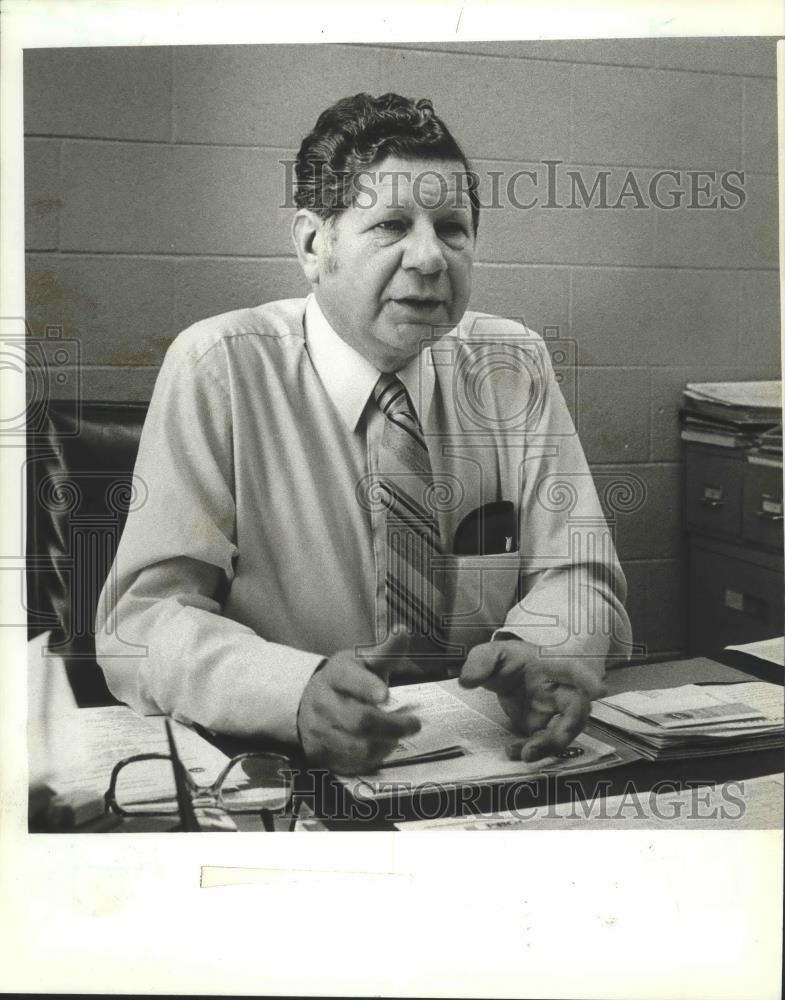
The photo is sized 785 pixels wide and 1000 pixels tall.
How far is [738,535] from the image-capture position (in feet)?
5.82

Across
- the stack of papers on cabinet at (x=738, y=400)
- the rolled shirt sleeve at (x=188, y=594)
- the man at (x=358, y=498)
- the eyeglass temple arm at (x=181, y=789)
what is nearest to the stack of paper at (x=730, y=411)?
the stack of papers on cabinet at (x=738, y=400)

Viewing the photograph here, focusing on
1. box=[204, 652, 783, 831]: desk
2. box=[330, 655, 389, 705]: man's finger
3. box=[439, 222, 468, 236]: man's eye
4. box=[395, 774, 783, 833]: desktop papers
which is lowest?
box=[395, 774, 783, 833]: desktop papers

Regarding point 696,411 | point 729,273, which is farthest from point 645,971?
point 729,273

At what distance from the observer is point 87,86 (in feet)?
5.58

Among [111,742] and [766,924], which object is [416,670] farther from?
[766,924]

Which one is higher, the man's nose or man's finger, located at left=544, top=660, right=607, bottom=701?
the man's nose

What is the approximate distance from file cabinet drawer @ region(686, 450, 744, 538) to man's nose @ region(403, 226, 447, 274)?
531mm

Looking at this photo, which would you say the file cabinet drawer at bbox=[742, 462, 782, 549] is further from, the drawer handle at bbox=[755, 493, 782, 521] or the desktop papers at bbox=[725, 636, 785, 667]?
the desktop papers at bbox=[725, 636, 785, 667]

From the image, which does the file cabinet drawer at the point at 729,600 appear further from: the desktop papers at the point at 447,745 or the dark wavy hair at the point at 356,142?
the dark wavy hair at the point at 356,142

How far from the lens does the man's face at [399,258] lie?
1.69 m

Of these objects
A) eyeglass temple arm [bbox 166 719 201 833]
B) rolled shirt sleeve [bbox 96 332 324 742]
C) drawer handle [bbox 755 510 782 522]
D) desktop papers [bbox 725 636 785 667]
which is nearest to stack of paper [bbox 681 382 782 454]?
drawer handle [bbox 755 510 782 522]

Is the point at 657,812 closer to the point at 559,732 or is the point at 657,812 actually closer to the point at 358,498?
the point at 559,732

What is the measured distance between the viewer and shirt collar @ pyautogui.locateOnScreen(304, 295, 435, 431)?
5.65ft

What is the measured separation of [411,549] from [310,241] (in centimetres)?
52
